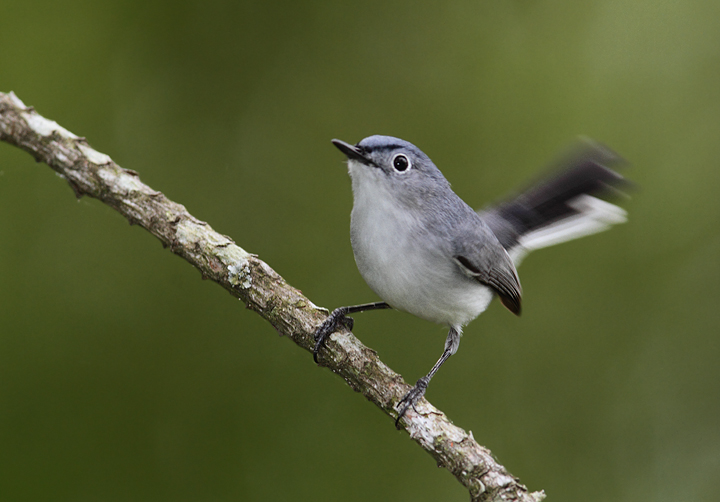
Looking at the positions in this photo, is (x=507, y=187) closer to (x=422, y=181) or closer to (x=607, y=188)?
(x=607, y=188)

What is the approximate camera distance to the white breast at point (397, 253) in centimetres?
250

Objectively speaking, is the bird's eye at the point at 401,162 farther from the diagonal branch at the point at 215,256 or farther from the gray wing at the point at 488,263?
the diagonal branch at the point at 215,256

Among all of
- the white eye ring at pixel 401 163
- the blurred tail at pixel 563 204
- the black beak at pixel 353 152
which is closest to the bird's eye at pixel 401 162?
the white eye ring at pixel 401 163

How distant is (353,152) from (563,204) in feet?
4.77

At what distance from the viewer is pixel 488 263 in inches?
112

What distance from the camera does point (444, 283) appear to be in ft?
8.50

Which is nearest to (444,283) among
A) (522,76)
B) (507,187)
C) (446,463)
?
(446,463)

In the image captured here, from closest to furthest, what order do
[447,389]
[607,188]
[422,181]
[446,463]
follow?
[446,463] < [422,181] < [607,188] < [447,389]

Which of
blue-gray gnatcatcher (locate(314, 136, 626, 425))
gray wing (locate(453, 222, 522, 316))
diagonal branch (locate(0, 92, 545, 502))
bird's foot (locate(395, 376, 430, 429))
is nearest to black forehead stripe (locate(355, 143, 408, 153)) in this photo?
blue-gray gnatcatcher (locate(314, 136, 626, 425))

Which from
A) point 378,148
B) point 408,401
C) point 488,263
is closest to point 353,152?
point 378,148

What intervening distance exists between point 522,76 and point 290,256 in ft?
7.50

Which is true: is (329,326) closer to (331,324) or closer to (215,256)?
(331,324)

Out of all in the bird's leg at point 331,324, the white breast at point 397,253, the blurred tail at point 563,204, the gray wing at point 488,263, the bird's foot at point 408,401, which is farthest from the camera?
the blurred tail at point 563,204

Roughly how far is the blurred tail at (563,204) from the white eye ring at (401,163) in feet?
3.04
